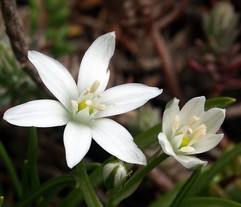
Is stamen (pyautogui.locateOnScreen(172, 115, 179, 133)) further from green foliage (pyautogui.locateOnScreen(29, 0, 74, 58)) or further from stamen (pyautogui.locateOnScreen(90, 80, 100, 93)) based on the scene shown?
green foliage (pyautogui.locateOnScreen(29, 0, 74, 58))

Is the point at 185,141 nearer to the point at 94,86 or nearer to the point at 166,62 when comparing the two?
the point at 94,86

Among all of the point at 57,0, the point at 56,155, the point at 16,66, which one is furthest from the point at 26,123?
the point at 57,0

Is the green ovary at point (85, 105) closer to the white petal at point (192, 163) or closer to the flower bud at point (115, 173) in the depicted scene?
the flower bud at point (115, 173)

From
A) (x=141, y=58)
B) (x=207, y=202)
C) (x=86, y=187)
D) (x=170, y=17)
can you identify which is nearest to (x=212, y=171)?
(x=207, y=202)

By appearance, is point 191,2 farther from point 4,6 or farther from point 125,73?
point 4,6

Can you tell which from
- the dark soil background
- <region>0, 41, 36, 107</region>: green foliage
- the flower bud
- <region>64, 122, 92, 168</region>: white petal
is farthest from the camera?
the dark soil background

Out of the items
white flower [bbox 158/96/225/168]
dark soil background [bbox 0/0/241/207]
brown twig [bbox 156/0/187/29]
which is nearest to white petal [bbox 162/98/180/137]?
white flower [bbox 158/96/225/168]
